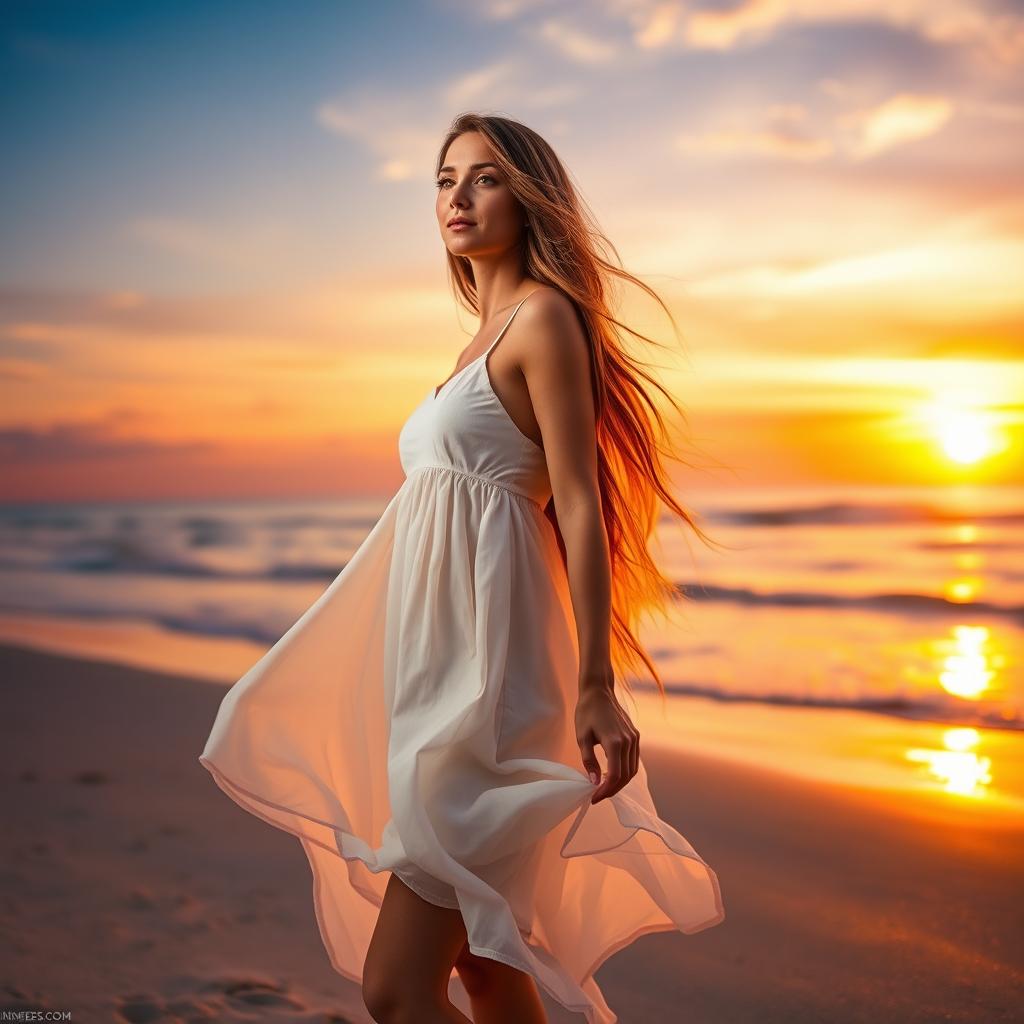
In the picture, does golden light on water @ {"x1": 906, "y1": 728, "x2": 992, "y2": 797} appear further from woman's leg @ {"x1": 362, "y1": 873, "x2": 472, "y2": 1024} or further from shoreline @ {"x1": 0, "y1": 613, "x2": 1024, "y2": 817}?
woman's leg @ {"x1": 362, "y1": 873, "x2": 472, "y2": 1024}

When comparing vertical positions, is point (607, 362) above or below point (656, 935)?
above

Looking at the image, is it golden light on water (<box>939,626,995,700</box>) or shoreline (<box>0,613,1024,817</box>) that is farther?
golden light on water (<box>939,626,995,700</box>)

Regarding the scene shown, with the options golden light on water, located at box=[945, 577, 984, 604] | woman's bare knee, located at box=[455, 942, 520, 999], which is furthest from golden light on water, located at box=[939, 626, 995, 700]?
woman's bare knee, located at box=[455, 942, 520, 999]

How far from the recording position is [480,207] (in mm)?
2104

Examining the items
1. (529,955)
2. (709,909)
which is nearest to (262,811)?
(529,955)

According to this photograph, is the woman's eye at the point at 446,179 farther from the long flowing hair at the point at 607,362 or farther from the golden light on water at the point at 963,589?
the golden light on water at the point at 963,589

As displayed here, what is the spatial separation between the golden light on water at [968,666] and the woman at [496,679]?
556cm

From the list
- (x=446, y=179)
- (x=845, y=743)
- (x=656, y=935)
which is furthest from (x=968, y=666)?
(x=446, y=179)

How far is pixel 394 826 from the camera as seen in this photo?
182 cm

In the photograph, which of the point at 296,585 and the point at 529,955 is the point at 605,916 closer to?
the point at 529,955

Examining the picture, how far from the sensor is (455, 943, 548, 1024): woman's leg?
199cm

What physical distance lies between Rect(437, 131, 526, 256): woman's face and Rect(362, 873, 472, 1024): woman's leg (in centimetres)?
123

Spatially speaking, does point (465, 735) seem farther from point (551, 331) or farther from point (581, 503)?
point (551, 331)

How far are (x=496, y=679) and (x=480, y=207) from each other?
0.95 m
